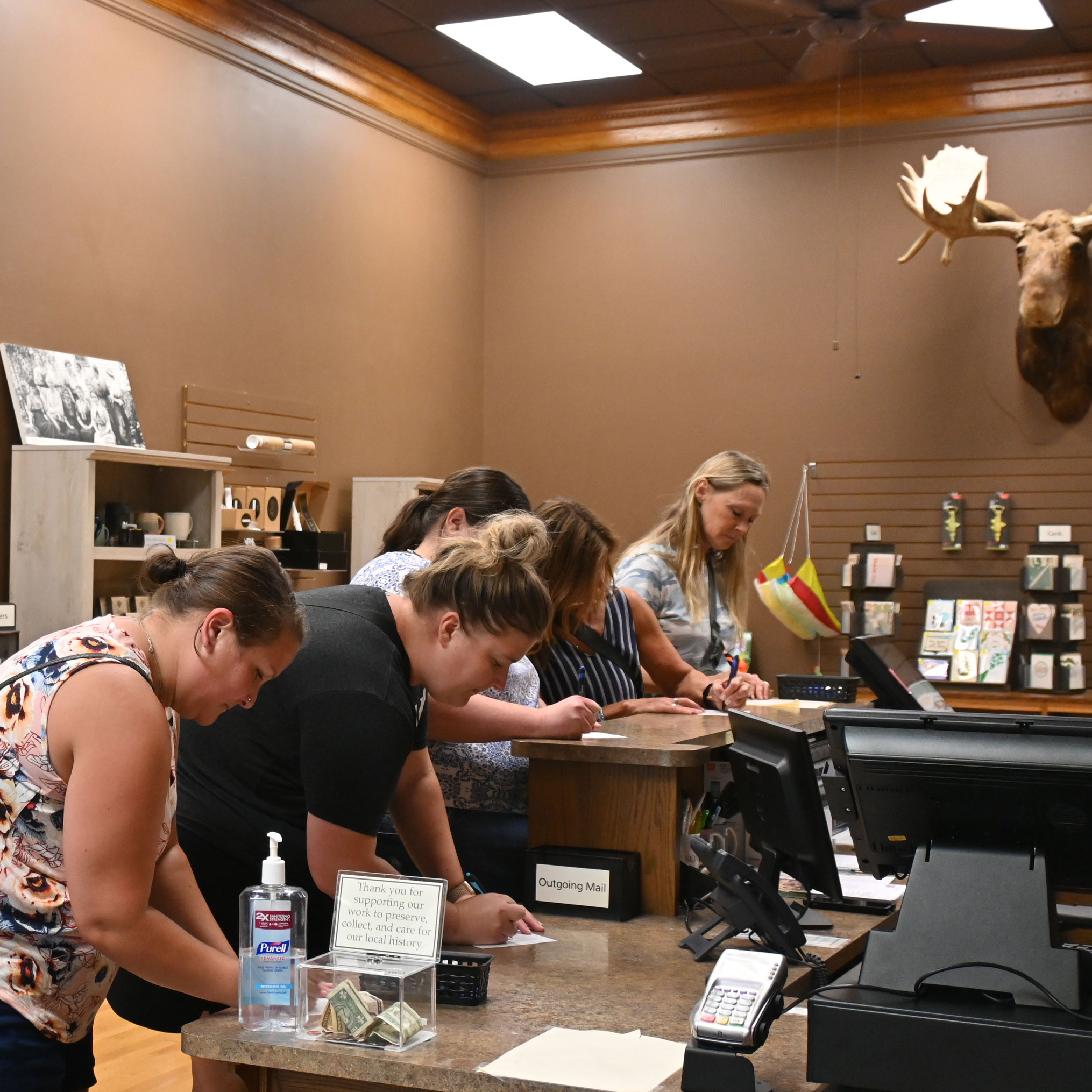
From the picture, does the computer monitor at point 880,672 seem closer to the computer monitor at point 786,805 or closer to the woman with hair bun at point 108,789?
the computer monitor at point 786,805

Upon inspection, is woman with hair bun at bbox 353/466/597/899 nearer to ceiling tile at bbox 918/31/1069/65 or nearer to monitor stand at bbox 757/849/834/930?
monitor stand at bbox 757/849/834/930

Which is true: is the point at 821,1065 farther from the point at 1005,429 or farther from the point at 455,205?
the point at 455,205

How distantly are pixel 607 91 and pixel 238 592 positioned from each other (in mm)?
5656

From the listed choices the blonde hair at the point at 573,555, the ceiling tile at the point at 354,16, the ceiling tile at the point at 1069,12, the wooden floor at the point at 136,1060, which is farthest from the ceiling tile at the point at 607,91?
the wooden floor at the point at 136,1060

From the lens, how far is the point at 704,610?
420 cm

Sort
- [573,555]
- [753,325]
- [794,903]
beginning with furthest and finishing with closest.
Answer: [753,325] → [573,555] → [794,903]

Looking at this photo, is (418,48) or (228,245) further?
(418,48)

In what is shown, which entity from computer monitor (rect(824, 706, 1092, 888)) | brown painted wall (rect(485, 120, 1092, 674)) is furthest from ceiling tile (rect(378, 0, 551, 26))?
computer monitor (rect(824, 706, 1092, 888))

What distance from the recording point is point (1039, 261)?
18.9 ft

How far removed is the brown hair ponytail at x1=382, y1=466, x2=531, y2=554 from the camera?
273cm

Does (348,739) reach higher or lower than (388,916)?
higher

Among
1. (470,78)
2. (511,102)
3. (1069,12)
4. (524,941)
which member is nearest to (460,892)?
(524,941)

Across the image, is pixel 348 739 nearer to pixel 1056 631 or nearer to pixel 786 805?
pixel 786 805

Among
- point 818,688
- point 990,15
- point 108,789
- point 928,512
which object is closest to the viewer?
point 108,789
